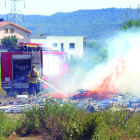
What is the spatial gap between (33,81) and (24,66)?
143 cm

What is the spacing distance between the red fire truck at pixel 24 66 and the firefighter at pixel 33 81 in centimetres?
43

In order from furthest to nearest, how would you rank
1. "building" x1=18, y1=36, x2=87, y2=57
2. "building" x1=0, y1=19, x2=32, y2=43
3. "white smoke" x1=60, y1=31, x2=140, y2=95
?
"building" x1=0, y1=19, x2=32, y2=43, "building" x1=18, y1=36, x2=87, y2=57, "white smoke" x1=60, y1=31, x2=140, y2=95

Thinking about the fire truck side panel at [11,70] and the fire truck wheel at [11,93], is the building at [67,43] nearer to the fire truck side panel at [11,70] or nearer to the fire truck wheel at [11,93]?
the fire truck side panel at [11,70]

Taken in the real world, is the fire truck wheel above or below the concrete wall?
below

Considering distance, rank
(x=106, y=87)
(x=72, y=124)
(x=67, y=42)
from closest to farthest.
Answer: (x=72, y=124)
(x=106, y=87)
(x=67, y=42)

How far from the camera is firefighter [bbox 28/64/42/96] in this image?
1441cm

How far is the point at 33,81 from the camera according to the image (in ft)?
48.4

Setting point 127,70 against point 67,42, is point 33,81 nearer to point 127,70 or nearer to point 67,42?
point 127,70

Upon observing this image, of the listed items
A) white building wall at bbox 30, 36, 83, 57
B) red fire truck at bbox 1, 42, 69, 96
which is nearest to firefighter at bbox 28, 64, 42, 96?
red fire truck at bbox 1, 42, 69, 96

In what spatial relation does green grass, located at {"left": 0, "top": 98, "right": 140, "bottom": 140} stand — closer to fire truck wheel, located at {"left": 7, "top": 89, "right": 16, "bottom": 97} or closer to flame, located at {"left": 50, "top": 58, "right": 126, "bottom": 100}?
flame, located at {"left": 50, "top": 58, "right": 126, "bottom": 100}

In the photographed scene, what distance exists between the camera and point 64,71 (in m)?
17.6

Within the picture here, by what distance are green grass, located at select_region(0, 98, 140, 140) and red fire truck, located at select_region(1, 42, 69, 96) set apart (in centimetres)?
739

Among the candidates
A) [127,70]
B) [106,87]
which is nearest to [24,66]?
[106,87]

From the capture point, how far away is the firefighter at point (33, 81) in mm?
14409
